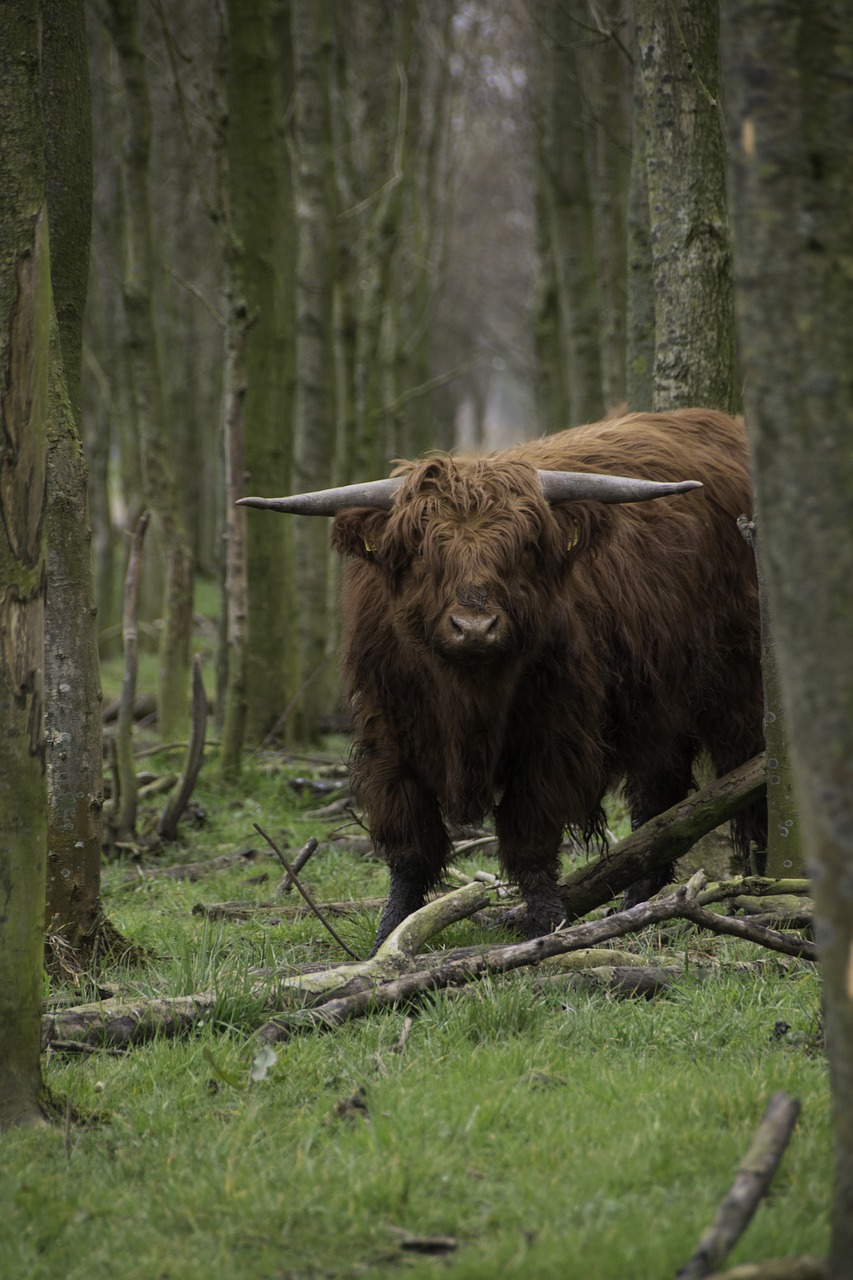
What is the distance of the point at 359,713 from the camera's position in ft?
17.8

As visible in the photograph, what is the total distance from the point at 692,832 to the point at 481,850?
2205 mm

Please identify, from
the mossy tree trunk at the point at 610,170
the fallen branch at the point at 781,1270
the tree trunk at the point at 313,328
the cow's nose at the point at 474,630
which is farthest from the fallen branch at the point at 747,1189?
the mossy tree trunk at the point at 610,170

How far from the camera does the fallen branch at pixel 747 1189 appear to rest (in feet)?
7.85

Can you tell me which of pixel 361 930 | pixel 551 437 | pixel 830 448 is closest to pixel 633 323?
pixel 551 437

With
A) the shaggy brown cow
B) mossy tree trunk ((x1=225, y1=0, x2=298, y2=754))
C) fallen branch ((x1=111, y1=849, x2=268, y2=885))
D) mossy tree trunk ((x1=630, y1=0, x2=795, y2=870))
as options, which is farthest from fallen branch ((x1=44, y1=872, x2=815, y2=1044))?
mossy tree trunk ((x1=225, y1=0, x2=298, y2=754))

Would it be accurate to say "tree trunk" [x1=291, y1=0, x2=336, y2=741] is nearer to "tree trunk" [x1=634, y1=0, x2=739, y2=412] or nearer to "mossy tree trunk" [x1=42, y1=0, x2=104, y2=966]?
"tree trunk" [x1=634, y1=0, x2=739, y2=412]

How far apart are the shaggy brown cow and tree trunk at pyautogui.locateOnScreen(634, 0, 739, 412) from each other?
33.9 inches

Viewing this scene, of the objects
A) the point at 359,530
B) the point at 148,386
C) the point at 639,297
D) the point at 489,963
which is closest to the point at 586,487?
the point at 359,530

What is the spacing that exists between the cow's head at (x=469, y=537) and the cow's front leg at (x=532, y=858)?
2.50 ft

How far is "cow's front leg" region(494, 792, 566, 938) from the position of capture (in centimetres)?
507

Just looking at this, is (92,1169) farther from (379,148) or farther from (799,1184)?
(379,148)

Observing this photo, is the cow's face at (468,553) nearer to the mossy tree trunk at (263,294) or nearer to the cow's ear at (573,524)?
the cow's ear at (573,524)

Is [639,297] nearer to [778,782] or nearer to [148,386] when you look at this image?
[148,386]

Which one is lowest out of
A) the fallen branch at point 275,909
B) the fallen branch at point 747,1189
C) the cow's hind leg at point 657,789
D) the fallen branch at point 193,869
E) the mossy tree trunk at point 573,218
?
the fallen branch at point 193,869
